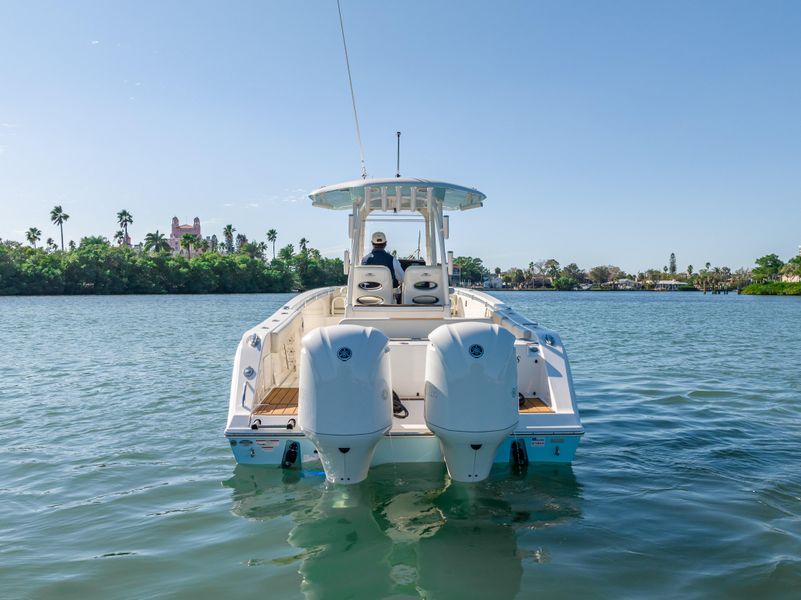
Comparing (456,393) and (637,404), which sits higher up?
(456,393)

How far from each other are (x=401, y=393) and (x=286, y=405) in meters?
1.11

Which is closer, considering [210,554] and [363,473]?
[210,554]

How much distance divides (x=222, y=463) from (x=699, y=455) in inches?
205

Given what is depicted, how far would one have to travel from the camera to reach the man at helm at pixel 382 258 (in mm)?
8906

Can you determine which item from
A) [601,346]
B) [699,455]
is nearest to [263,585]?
[699,455]

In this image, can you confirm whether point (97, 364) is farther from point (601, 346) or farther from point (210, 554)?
point (601, 346)

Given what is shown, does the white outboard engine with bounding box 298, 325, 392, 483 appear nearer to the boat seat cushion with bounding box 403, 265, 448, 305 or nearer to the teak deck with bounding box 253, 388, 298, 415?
the teak deck with bounding box 253, 388, 298, 415

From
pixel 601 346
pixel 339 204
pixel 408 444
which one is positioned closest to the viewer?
pixel 408 444

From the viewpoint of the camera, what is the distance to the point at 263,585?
384cm

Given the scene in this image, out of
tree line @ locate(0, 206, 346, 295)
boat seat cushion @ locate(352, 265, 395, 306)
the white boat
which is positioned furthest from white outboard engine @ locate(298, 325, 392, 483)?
tree line @ locate(0, 206, 346, 295)

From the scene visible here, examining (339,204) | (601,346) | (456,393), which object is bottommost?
(601,346)

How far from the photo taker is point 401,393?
6.08m

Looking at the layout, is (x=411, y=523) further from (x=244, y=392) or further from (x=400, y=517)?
(x=244, y=392)

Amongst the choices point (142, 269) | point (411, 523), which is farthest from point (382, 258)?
point (142, 269)
